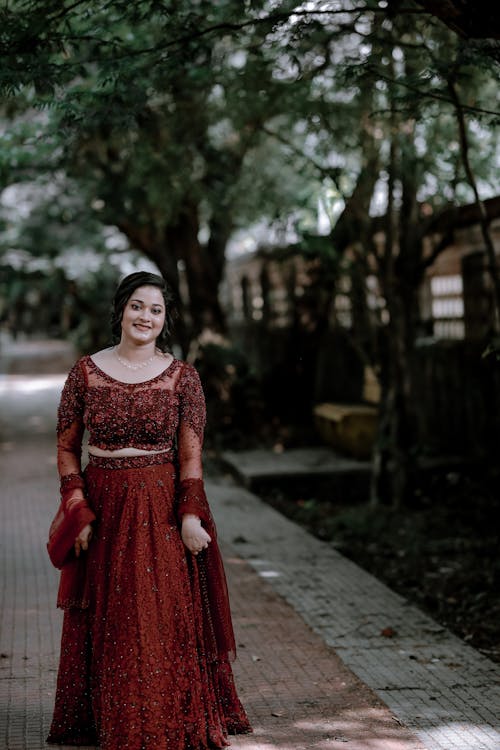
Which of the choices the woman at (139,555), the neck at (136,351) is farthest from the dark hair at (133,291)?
the neck at (136,351)

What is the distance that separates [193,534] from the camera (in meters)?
3.99

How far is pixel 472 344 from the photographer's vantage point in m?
10.5

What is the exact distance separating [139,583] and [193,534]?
0.96ft

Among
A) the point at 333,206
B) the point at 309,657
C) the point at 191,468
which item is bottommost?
the point at 309,657

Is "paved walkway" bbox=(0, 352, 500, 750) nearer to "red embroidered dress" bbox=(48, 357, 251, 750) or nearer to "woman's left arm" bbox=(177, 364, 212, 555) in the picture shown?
"red embroidered dress" bbox=(48, 357, 251, 750)

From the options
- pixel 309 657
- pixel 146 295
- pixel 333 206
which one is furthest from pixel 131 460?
pixel 333 206

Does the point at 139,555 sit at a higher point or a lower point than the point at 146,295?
lower

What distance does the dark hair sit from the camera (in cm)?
409

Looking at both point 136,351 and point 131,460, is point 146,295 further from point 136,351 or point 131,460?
point 131,460

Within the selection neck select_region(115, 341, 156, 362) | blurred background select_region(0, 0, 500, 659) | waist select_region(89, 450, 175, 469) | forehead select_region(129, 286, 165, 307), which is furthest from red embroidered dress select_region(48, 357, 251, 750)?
blurred background select_region(0, 0, 500, 659)

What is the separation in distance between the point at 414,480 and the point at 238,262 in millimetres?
14536

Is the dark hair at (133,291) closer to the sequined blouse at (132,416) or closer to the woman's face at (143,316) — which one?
the woman's face at (143,316)

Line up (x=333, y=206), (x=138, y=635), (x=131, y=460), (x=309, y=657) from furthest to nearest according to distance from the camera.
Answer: (x=333, y=206), (x=309, y=657), (x=131, y=460), (x=138, y=635)

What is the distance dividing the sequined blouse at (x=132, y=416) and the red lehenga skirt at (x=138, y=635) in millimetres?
89
